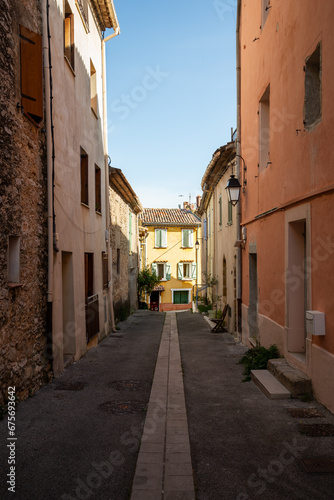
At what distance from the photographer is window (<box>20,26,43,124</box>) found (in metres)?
5.82

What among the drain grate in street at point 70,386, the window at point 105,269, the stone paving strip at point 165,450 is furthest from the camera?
the window at point 105,269

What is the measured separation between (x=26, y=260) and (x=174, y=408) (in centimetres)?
291

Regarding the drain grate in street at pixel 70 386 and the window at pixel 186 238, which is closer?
the drain grate in street at pixel 70 386

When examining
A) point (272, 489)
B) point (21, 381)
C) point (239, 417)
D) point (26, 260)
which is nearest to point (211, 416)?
point (239, 417)

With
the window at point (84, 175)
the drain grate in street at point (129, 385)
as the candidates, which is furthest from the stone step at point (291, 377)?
the window at point (84, 175)

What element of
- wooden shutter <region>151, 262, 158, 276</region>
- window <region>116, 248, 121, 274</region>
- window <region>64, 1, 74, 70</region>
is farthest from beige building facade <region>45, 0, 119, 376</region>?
wooden shutter <region>151, 262, 158, 276</region>

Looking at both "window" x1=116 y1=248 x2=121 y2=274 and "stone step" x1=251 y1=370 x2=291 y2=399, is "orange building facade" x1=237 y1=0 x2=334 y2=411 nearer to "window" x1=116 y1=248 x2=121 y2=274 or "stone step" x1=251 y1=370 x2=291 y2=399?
"stone step" x1=251 y1=370 x2=291 y2=399

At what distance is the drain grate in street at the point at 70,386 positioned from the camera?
6555 millimetres

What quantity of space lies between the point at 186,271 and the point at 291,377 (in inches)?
1240

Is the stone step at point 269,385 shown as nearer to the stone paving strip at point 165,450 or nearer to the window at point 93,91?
the stone paving strip at point 165,450

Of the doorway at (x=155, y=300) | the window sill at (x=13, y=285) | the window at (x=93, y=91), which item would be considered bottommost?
the doorway at (x=155, y=300)

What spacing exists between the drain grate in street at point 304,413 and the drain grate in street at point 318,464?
1.15 m

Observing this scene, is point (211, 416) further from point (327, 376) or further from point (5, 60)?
A: point (5, 60)

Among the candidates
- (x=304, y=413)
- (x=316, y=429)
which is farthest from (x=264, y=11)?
(x=316, y=429)
